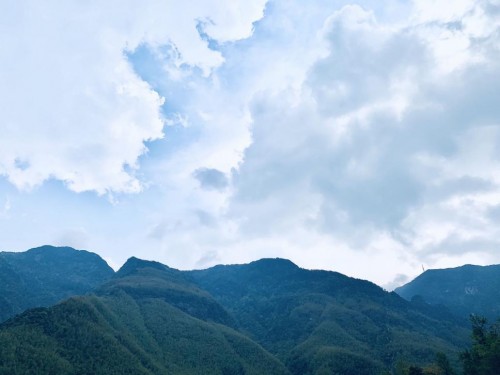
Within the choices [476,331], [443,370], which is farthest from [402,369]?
[476,331]

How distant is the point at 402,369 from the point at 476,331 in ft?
127

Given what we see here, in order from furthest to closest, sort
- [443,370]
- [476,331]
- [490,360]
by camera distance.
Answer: [443,370] < [476,331] < [490,360]

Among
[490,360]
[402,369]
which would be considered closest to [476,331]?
[490,360]

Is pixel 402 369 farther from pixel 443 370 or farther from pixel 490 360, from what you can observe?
pixel 490 360

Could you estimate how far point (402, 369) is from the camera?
188 metres

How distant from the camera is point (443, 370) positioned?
179875mm

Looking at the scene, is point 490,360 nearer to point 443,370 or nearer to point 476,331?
point 476,331

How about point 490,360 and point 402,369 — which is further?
point 402,369

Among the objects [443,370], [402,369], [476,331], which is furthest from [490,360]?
[402,369]

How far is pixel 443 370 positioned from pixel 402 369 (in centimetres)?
1713

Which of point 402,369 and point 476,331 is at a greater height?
point 476,331

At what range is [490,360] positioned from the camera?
491 ft

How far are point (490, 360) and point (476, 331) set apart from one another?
19.3m

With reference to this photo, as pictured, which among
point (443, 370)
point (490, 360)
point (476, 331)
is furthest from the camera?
point (443, 370)
